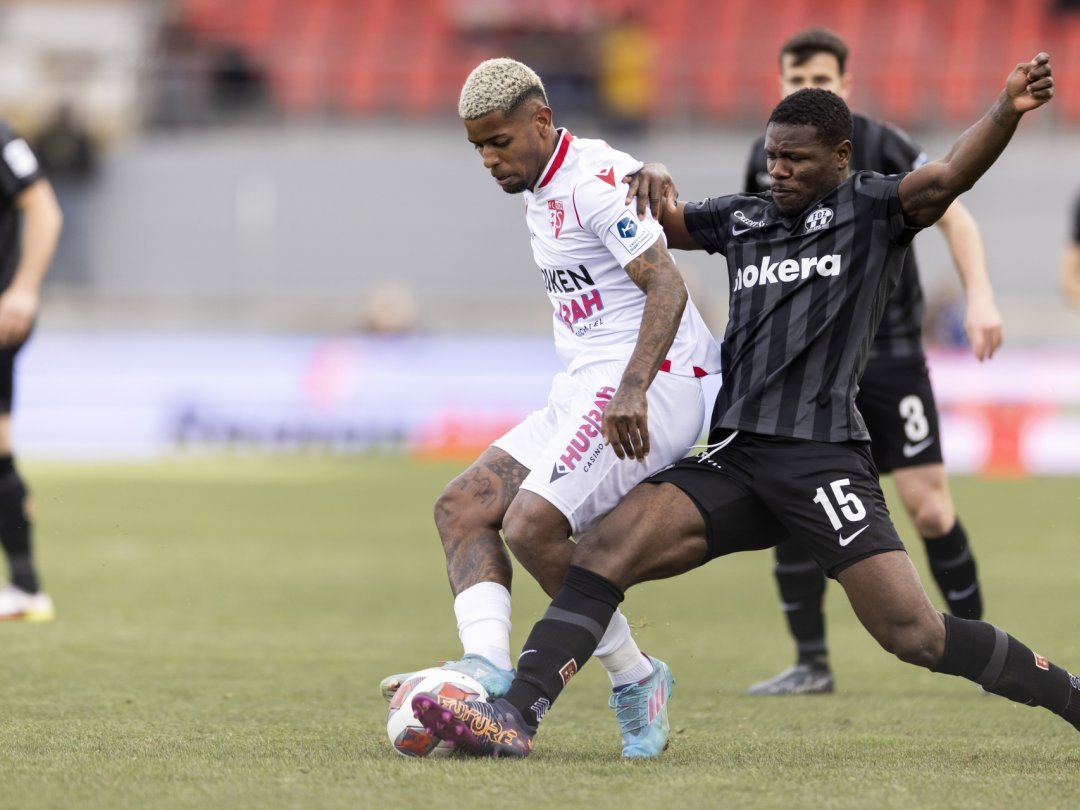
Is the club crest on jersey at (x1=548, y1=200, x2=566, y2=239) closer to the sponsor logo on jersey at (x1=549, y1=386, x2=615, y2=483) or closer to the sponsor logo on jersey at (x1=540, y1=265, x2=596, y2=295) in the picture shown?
the sponsor logo on jersey at (x1=540, y1=265, x2=596, y2=295)

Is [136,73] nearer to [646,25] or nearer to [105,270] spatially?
[105,270]

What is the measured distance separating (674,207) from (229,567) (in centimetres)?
558

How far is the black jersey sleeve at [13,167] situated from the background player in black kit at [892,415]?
322 centimetres

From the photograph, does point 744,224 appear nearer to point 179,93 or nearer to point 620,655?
point 620,655

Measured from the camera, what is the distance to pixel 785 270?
484 cm

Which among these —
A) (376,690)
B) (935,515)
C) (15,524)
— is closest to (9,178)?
(15,524)

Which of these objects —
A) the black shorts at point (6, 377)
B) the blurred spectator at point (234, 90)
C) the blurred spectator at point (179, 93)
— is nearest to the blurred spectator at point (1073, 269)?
the black shorts at point (6, 377)

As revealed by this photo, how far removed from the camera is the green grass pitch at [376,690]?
418cm

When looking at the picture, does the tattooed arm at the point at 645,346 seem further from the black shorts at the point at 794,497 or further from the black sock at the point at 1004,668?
the black sock at the point at 1004,668

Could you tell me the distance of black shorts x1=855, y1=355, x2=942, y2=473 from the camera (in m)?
6.40

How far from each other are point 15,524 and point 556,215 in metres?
3.86

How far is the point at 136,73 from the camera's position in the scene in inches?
816

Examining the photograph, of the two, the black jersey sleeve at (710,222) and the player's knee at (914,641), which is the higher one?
the black jersey sleeve at (710,222)

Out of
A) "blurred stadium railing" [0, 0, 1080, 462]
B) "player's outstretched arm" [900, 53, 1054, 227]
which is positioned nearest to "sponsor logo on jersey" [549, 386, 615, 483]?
"player's outstretched arm" [900, 53, 1054, 227]
